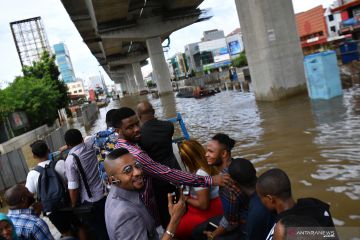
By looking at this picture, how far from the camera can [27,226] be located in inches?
136

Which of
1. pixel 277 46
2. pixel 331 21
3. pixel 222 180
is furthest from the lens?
pixel 331 21

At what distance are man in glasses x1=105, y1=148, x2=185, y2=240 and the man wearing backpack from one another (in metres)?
Answer: 1.99

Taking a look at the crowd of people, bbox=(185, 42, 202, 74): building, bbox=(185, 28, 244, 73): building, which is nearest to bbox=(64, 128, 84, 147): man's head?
the crowd of people

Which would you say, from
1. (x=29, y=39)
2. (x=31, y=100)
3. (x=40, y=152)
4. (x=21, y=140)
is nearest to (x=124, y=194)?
(x=40, y=152)

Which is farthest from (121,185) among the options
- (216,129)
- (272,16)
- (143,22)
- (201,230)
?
(143,22)

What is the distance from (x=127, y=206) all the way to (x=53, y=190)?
2.27 meters

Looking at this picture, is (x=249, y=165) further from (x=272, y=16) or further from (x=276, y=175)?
(x=272, y=16)

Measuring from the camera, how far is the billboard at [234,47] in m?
105

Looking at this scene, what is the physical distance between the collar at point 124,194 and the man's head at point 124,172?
33 mm

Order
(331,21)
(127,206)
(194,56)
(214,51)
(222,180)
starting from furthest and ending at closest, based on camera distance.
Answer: (194,56)
(214,51)
(331,21)
(222,180)
(127,206)

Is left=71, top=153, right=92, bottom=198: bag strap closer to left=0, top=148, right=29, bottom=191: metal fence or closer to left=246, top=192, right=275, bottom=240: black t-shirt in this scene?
left=246, top=192, right=275, bottom=240: black t-shirt

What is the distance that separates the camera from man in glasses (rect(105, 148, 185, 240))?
251 centimetres

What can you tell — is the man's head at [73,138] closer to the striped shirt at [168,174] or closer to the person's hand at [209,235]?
the striped shirt at [168,174]

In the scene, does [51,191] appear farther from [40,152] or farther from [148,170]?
[148,170]
